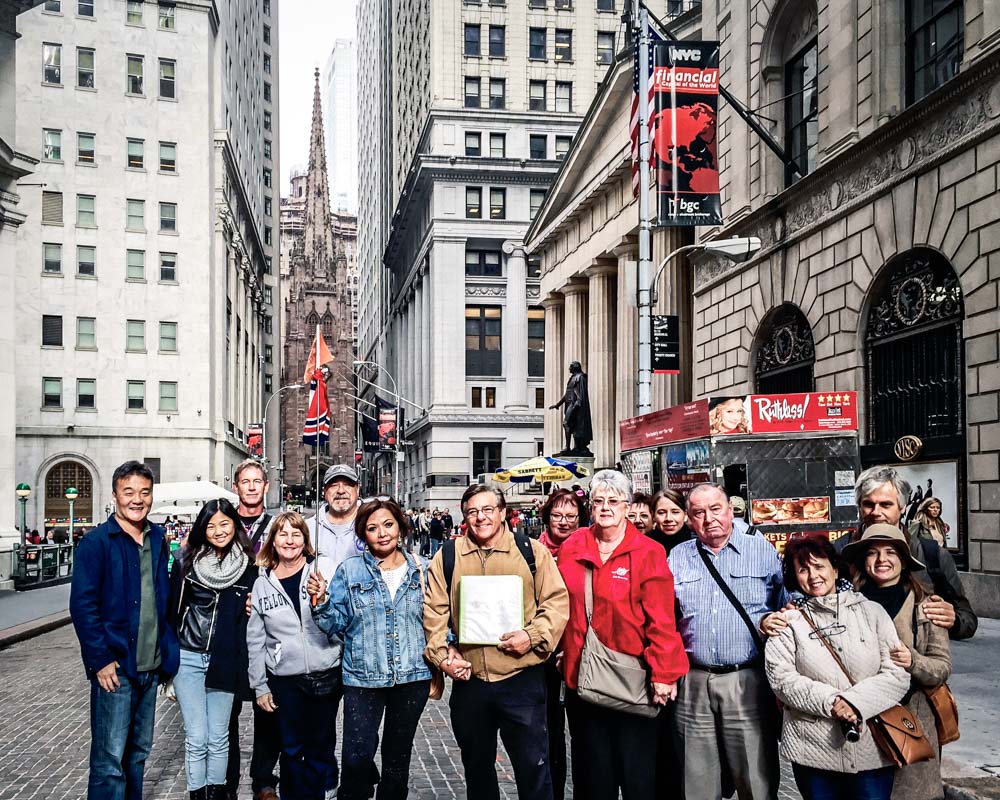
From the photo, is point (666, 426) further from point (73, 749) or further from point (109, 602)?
point (109, 602)

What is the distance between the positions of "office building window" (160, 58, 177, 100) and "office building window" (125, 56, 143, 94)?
1.10m

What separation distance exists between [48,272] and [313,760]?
52064mm

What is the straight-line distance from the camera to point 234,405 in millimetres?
69500

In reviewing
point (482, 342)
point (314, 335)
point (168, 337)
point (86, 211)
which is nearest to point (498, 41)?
point (482, 342)

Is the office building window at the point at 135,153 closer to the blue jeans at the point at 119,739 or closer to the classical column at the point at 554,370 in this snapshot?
the classical column at the point at 554,370

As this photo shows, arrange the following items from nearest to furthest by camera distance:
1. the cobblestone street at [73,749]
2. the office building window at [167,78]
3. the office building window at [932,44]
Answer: the cobblestone street at [73,749] < the office building window at [932,44] < the office building window at [167,78]

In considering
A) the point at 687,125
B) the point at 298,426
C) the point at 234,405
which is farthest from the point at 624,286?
the point at 298,426

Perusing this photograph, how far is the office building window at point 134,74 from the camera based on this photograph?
184 ft

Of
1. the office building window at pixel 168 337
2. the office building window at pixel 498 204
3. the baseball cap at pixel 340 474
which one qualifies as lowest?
the baseball cap at pixel 340 474

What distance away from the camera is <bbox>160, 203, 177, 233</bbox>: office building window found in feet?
184

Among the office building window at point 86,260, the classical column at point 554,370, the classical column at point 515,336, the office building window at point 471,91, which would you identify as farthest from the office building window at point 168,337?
the office building window at point 471,91

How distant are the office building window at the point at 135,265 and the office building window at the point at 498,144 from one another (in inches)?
883

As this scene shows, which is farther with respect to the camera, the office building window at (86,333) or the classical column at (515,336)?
the classical column at (515,336)

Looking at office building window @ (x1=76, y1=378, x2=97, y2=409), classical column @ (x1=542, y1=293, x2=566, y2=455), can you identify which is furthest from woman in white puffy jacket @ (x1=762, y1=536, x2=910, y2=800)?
office building window @ (x1=76, y1=378, x2=97, y2=409)
